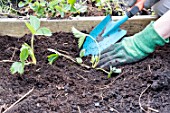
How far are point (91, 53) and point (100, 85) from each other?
0.38 m

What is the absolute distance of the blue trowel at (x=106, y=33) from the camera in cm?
232

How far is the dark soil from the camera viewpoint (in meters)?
1.75

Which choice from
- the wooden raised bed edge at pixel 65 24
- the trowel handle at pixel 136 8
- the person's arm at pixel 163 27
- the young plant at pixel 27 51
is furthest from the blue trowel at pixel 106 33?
the young plant at pixel 27 51

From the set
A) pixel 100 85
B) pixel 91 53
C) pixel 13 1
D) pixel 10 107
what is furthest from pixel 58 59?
pixel 13 1

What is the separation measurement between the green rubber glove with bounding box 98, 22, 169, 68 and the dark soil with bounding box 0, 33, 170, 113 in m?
0.05

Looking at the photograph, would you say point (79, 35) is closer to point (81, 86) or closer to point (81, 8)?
point (81, 86)

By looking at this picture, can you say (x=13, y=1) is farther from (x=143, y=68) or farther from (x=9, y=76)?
(x=143, y=68)

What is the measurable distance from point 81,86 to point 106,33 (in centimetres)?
56

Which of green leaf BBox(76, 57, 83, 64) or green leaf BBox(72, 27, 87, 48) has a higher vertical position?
green leaf BBox(72, 27, 87, 48)

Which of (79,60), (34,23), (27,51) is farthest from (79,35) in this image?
(27,51)

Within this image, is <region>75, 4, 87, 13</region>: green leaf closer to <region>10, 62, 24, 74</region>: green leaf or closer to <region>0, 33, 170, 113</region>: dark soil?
<region>0, 33, 170, 113</region>: dark soil

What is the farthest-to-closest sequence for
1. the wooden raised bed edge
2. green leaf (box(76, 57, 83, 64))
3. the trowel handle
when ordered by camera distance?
the wooden raised bed edge → the trowel handle → green leaf (box(76, 57, 83, 64))

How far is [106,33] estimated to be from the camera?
2.40m

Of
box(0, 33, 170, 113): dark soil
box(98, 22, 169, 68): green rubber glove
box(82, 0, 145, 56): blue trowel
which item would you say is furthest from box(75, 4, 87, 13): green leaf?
box(98, 22, 169, 68): green rubber glove
